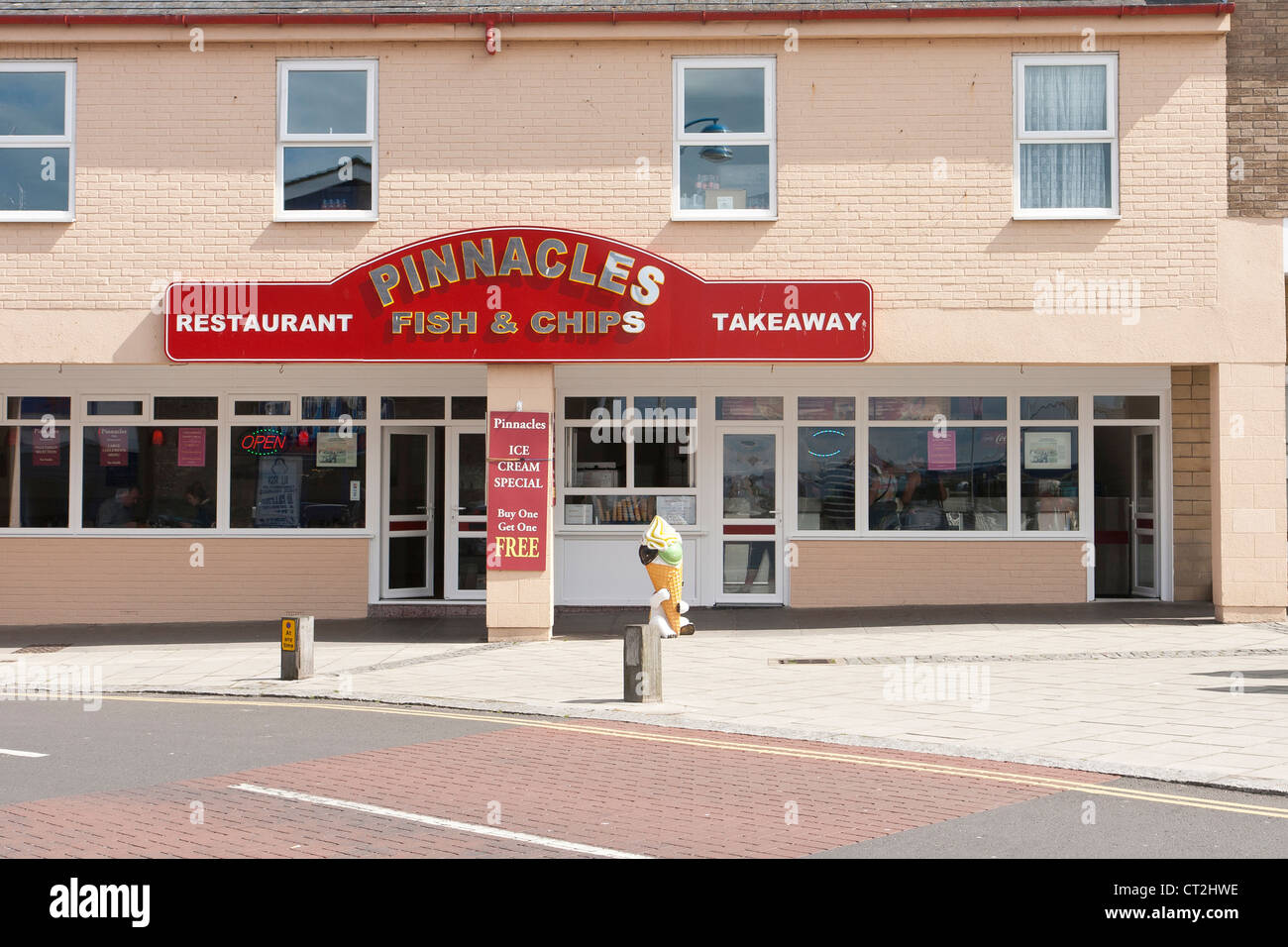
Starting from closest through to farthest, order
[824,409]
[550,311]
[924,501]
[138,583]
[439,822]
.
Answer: [439,822]
[550,311]
[138,583]
[924,501]
[824,409]

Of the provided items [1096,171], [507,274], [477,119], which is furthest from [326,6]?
[1096,171]

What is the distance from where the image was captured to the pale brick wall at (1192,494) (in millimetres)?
17375

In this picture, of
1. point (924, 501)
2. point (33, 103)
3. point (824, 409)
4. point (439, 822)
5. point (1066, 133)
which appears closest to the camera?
point (439, 822)

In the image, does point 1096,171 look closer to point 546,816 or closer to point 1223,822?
point 1223,822

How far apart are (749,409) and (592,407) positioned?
199 centimetres

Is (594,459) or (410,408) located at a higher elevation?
(410,408)

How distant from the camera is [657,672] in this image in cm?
1108

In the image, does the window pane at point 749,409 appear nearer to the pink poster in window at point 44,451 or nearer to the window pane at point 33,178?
the window pane at point 33,178

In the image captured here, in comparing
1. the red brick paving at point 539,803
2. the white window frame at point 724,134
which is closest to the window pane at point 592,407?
the white window frame at point 724,134

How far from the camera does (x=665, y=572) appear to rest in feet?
46.0

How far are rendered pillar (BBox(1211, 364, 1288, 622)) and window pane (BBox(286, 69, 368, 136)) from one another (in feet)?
33.1

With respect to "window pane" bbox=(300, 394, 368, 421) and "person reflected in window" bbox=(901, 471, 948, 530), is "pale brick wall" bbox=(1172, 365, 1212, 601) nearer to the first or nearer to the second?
"person reflected in window" bbox=(901, 471, 948, 530)

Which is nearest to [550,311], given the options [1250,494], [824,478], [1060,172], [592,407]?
[592,407]

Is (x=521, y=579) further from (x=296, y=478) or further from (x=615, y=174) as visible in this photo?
(x=615, y=174)
